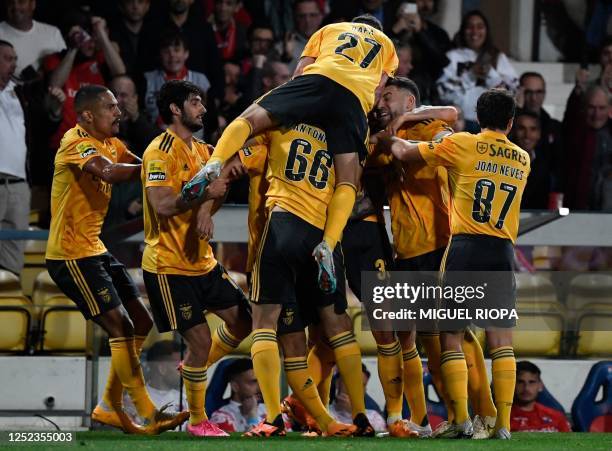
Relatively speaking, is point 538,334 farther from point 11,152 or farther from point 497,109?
point 11,152

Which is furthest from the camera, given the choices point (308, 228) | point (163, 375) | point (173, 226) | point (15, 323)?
point (15, 323)

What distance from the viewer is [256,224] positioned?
24.4ft

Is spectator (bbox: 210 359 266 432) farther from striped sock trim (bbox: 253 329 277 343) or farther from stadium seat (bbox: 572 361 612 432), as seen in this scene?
stadium seat (bbox: 572 361 612 432)

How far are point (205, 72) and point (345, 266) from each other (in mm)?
4080

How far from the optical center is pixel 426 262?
24.8 feet

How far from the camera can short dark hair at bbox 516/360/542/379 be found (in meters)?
8.84

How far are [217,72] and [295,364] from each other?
4.90m

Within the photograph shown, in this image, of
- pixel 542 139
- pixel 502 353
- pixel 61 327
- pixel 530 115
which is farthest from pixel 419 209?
pixel 542 139

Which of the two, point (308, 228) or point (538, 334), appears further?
point (538, 334)

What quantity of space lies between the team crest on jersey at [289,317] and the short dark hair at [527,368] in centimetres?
242

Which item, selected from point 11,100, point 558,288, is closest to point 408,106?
point 558,288

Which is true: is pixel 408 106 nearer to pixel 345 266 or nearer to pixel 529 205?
pixel 345 266

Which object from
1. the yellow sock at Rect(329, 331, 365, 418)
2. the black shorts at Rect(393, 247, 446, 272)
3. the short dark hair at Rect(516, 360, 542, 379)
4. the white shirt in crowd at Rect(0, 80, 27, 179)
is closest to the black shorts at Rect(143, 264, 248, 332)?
the yellow sock at Rect(329, 331, 365, 418)

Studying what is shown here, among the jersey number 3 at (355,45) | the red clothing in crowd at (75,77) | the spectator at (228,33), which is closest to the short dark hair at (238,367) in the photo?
the jersey number 3 at (355,45)
